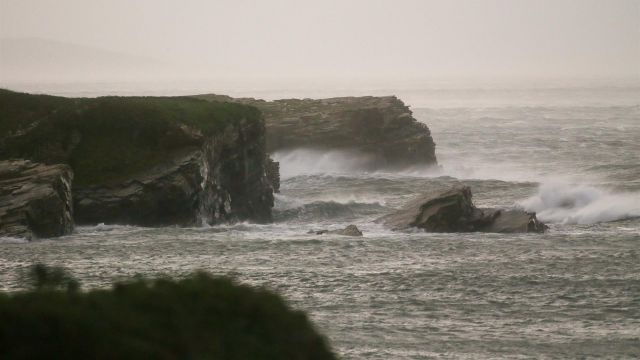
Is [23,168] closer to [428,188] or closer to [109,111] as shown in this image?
[109,111]

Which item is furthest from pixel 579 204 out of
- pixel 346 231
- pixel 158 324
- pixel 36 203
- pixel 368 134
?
pixel 158 324

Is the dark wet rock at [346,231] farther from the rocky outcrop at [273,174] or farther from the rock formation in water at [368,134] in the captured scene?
the rock formation in water at [368,134]

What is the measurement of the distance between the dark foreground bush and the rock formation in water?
2959 inches

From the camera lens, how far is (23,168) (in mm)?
56312

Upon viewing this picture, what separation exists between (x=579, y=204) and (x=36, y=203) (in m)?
30.5

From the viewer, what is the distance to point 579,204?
67000mm

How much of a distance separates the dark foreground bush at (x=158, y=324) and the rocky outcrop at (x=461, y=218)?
3536cm

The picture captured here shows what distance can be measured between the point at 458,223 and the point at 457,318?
20219 mm

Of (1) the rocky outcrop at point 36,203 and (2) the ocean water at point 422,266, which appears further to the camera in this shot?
(1) the rocky outcrop at point 36,203

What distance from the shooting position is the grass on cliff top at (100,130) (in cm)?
5984

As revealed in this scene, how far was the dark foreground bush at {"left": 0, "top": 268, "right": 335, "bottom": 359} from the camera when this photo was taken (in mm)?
16938

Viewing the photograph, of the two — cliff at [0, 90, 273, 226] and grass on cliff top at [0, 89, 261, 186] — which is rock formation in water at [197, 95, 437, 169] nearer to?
cliff at [0, 90, 273, 226]

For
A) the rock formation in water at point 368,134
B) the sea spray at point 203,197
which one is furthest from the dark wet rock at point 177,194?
the rock formation in water at point 368,134

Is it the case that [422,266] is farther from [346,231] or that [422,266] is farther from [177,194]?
[177,194]
